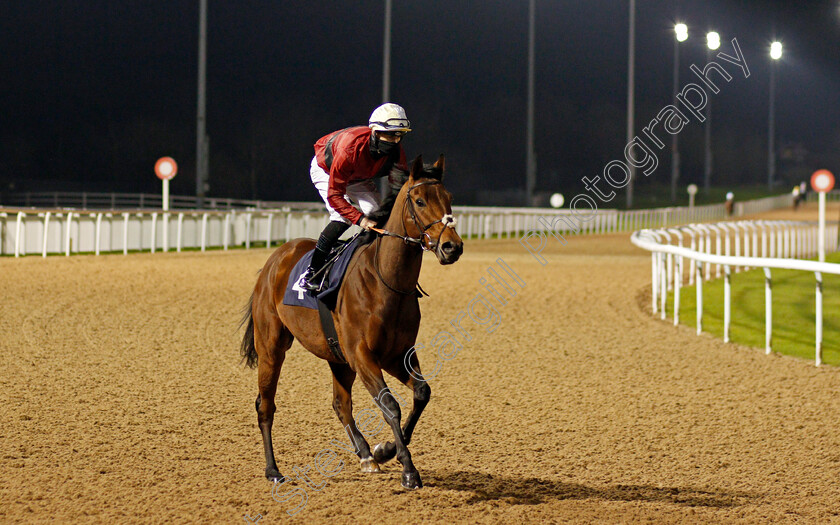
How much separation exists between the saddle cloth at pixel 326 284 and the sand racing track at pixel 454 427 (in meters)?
0.91

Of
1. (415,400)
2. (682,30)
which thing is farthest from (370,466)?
(682,30)

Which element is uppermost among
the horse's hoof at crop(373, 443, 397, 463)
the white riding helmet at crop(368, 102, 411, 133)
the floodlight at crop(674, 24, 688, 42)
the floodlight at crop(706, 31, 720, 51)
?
the floodlight at crop(674, 24, 688, 42)

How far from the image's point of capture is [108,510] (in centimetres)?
439

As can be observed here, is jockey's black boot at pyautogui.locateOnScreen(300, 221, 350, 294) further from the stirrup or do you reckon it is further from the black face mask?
the black face mask

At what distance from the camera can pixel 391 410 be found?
180 inches

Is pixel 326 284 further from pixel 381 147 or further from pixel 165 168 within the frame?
pixel 165 168

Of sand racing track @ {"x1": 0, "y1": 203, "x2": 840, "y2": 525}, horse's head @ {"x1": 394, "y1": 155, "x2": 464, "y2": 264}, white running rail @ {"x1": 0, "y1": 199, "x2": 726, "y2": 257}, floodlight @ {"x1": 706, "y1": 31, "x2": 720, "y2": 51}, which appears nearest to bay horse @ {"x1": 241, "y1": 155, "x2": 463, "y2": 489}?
horse's head @ {"x1": 394, "y1": 155, "x2": 464, "y2": 264}

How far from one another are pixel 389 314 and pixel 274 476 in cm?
107

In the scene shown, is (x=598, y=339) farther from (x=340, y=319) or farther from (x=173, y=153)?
(x=173, y=153)

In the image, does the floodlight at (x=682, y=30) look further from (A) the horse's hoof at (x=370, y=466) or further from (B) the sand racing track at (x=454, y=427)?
(A) the horse's hoof at (x=370, y=466)

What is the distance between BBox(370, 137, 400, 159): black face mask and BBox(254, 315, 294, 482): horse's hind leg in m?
1.27

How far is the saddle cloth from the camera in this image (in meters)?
5.06

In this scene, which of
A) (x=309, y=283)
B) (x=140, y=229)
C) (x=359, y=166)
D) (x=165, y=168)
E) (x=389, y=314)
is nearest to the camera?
(x=389, y=314)

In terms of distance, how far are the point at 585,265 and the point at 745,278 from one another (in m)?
4.46
